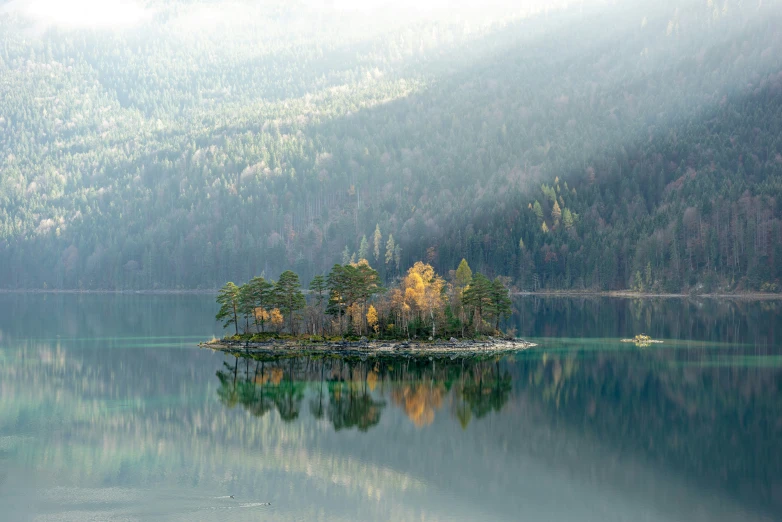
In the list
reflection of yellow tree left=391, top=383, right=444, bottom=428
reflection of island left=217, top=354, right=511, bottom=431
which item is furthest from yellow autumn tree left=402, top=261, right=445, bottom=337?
reflection of yellow tree left=391, top=383, right=444, bottom=428

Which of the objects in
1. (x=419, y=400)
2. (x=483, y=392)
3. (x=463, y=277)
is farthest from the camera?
(x=463, y=277)

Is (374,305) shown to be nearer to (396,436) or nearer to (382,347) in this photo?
(382,347)

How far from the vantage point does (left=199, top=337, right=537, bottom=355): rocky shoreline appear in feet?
318

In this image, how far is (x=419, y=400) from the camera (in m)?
67.8

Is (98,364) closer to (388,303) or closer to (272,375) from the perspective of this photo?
(272,375)

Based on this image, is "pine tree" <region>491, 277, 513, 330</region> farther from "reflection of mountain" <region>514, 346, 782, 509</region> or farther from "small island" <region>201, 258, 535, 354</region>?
"reflection of mountain" <region>514, 346, 782, 509</region>

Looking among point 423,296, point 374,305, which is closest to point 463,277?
point 374,305

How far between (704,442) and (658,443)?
289cm

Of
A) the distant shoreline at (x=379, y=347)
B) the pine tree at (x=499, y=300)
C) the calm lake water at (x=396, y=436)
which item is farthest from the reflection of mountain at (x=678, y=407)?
the pine tree at (x=499, y=300)

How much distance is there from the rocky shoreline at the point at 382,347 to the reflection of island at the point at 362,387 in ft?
14.1

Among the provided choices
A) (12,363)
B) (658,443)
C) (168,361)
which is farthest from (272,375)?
(658,443)

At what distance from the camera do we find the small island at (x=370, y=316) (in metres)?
98.6

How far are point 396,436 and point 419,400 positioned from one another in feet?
38.6

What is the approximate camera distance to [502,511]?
4178 centimetres
